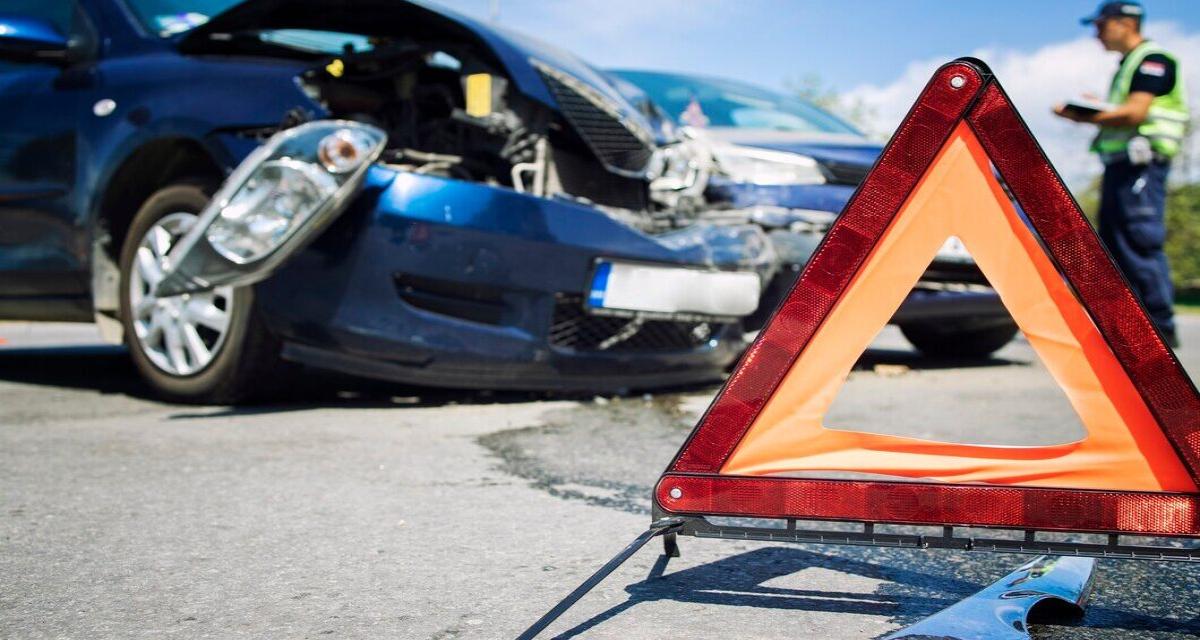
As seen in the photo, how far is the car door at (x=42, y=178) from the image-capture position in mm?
4566

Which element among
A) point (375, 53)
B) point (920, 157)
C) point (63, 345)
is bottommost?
point (63, 345)

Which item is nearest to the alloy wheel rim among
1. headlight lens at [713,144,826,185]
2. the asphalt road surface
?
the asphalt road surface

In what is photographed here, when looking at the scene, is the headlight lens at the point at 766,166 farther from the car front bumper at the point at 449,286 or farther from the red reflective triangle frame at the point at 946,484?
the red reflective triangle frame at the point at 946,484

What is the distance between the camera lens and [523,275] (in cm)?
409

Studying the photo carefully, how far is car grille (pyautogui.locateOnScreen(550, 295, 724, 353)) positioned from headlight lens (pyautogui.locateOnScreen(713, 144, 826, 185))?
1235 millimetres

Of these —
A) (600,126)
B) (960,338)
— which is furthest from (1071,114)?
(600,126)

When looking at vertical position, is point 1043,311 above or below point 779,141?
below

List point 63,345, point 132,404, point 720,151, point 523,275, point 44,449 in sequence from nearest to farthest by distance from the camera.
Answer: point 44,449, point 523,275, point 132,404, point 720,151, point 63,345

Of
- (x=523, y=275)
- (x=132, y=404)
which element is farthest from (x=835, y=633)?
(x=132, y=404)

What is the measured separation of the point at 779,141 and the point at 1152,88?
1.88 meters

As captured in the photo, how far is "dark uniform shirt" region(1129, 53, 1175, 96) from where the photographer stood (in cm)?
616

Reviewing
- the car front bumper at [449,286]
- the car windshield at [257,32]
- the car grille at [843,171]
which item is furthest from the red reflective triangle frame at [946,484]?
the car grille at [843,171]

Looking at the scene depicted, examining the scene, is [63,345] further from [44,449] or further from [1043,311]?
[1043,311]

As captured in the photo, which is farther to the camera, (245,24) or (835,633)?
(245,24)
